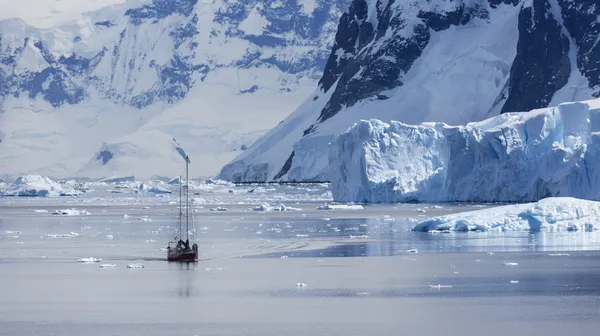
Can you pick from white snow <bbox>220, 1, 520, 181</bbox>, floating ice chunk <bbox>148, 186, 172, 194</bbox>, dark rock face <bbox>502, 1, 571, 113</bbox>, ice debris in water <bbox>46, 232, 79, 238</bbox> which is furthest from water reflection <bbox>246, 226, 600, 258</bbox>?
white snow <bbox>220, 1, 520, 181</bbox>

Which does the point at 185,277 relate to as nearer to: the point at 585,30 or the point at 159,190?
the point at 159,190

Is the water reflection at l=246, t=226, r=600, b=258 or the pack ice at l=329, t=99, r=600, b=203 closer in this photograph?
the water reflection at l=246, t=226, r=600, b=258

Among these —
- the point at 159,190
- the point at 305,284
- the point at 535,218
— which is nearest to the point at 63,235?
the point at 535,218

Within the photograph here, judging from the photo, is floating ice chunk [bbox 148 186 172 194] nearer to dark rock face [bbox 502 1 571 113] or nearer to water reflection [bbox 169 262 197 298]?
dark rock face [bbox 502 1 571 113]

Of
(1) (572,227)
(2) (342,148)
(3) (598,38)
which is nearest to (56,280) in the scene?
(1) (572,227)

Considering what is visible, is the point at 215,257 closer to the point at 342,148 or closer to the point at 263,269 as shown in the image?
the point at 263,269

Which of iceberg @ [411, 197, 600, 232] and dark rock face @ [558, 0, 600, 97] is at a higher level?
dark rock face @ [558, 0, 600, 97]
